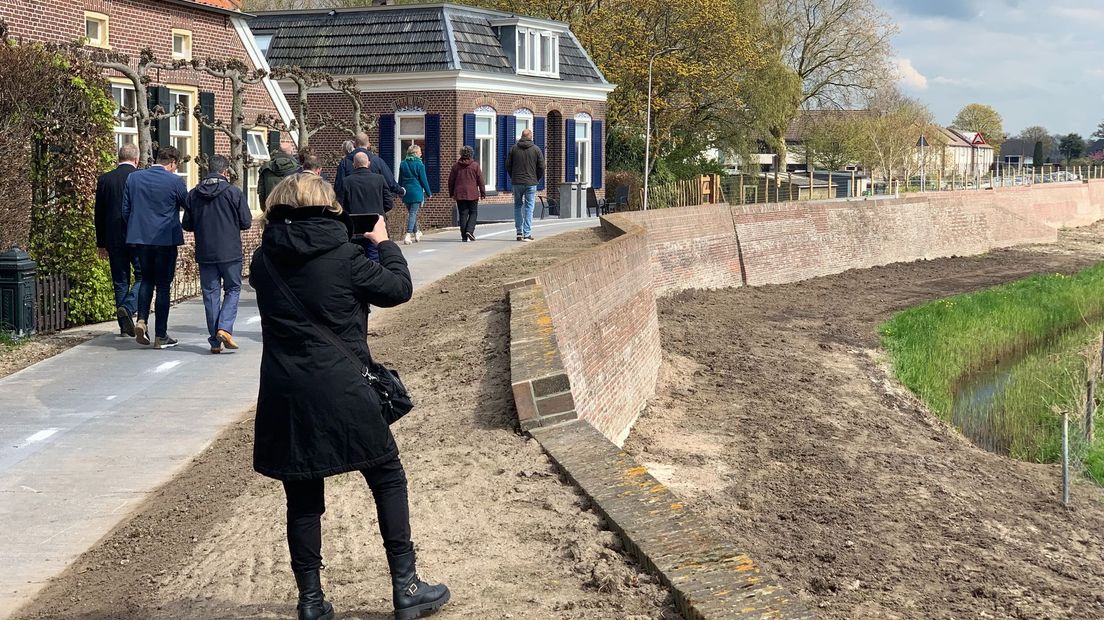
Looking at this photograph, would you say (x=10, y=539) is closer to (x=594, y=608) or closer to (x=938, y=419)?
(x=594, y=608)

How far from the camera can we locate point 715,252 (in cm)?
2311

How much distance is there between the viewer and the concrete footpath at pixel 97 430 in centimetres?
741

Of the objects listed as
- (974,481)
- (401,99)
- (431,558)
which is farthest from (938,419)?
(401,99)

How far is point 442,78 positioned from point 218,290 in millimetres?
21581

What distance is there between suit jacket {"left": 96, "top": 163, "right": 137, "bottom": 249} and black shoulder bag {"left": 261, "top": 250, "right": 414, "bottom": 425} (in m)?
7.93

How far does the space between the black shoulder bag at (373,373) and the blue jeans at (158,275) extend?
7.42m

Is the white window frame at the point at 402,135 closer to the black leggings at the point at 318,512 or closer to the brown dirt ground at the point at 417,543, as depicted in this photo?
the brown dirt ground at the point at 417,543

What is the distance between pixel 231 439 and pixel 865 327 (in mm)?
14704

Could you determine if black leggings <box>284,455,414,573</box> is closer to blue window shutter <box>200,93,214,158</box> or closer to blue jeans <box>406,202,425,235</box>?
blue jeans <box>406,202,425,235</box>

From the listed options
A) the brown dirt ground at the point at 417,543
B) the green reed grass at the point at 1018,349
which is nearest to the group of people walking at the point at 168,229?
the brown dirt ground at the point at 417,543

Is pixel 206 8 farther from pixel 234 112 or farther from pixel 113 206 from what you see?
pixel 113 206

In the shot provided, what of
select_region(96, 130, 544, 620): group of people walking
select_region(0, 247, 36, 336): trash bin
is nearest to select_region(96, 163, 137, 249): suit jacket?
select_region(0, 247, 36, 336): trash bin

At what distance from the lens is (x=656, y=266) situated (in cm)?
2086

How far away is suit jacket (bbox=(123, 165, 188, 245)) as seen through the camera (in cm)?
1234
